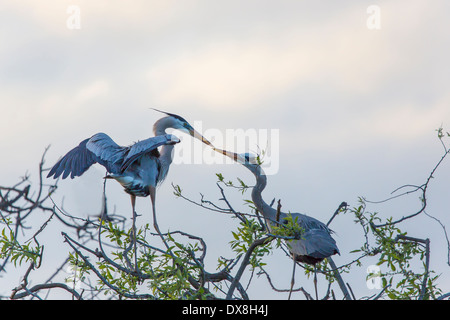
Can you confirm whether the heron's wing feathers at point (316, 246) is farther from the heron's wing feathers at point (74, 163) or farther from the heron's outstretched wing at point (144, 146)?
the heron's wing feathers at point (74, 163)

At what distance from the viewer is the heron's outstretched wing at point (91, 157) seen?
20.6ft

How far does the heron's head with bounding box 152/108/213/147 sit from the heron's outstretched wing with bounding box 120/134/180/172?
1379 mm

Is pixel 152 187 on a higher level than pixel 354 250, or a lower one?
higher

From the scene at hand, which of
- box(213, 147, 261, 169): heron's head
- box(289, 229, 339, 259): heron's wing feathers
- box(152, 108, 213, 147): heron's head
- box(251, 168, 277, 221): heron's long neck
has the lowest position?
box(289, 229, 339, 259): heron's wing feathers

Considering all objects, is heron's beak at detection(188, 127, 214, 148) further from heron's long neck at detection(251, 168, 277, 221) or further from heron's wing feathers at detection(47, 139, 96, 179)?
heron's wing feathers at detection(47, 139, 96, 179)

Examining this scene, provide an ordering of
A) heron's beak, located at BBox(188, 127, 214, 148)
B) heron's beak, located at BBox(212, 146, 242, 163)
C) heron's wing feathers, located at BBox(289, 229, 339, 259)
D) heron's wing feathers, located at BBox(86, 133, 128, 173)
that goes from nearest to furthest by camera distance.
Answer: heron's wing feathers, located at BBox(289, 229, 339, 259) < heron's wing feathers, located at BBox(86, 133, 128, 173) < heron's beak, located at BBox(212, 146, 242, 163) < heron's beak, located at BBox(188, 127, 214, 148)

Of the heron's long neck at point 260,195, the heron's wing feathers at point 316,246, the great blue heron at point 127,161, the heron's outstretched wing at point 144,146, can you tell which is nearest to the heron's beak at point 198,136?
the great blue heron at point 127,161

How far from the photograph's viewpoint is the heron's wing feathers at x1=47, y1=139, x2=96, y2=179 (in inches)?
249

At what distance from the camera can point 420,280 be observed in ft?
13.3

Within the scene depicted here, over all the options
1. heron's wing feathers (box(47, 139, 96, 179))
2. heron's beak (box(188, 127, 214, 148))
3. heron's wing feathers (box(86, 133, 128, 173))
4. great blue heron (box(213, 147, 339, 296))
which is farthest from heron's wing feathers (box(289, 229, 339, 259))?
heron's beak (box(188, 127, 214, 148))

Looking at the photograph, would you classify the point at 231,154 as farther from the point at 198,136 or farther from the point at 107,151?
the point at 107,151

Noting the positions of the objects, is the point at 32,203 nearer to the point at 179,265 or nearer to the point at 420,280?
the point at 179,265

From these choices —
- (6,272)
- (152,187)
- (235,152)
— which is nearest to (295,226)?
(6,272)
